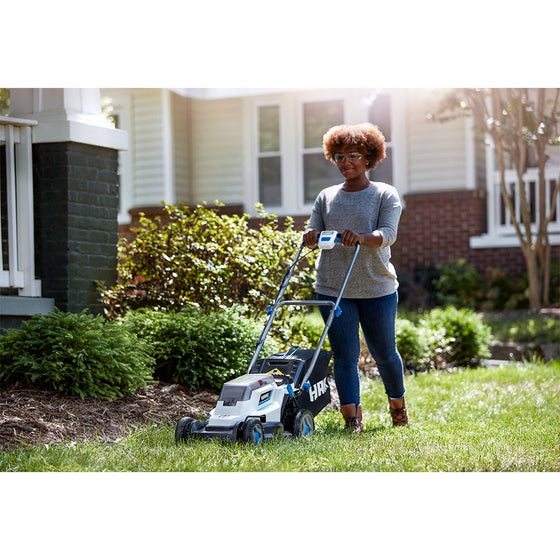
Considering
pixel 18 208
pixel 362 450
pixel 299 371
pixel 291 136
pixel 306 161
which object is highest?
pixel 291 136

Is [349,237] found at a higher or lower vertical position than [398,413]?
higher

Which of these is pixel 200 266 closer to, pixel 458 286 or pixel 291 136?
pixel 458 286

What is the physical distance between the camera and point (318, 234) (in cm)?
462

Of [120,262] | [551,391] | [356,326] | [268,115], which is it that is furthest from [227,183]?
[356,326]

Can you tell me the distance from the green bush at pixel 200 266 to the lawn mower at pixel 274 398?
171cm

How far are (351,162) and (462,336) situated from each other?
12.6ft

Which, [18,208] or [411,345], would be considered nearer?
[18,208]

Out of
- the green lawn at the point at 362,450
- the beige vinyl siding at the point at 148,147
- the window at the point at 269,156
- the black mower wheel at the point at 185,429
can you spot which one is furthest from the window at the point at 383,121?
the black mower wheel at the point at 185,429

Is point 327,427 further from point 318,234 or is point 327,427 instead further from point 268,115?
point 268,115

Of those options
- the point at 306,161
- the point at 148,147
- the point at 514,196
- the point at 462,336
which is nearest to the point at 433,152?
the point at 514,196

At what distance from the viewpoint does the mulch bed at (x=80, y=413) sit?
4.41 m

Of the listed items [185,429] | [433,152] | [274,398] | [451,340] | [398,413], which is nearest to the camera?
[185,429]

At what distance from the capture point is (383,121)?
494 inches

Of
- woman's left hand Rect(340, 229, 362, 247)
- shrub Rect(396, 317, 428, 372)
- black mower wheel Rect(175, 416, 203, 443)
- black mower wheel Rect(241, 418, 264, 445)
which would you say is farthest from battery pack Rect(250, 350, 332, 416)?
shrub Rect(396, 317, 428, 372)
